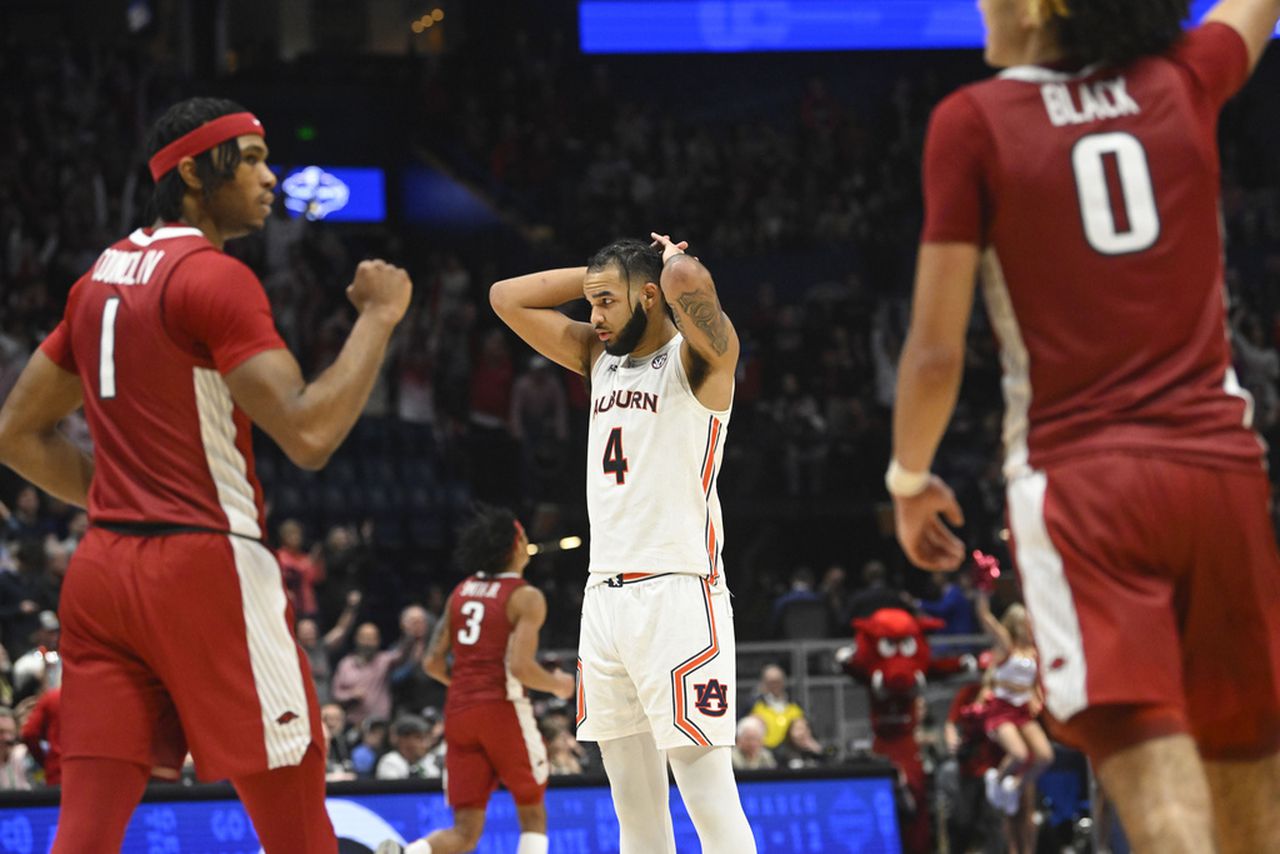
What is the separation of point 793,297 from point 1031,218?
59.3ft

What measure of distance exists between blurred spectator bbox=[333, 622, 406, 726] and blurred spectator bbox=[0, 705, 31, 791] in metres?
2.96

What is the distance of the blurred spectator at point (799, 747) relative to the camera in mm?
12609

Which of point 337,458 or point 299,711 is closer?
point 299,711

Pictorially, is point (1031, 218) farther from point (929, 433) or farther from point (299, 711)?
point (299, 711)

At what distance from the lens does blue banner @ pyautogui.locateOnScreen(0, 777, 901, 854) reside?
9.11m

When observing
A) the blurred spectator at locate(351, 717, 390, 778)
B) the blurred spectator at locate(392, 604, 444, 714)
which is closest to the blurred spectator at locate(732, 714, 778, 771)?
the blurred spectator at locate(351, 717, 390, 778)

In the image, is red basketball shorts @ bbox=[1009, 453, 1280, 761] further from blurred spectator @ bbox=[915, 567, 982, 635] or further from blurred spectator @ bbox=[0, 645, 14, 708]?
blurred spectator @ bbox=[915, 567, 982, 635]

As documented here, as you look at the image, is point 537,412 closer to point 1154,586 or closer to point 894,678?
point 894,678

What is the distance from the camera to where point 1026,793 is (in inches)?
468

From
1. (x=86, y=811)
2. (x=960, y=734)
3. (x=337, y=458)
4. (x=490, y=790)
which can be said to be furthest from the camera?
(x=337, y=458)

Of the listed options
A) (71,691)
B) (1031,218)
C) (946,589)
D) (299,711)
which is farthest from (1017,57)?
(946,589)

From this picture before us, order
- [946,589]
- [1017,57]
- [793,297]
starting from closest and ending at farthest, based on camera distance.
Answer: [1017,57]
[946,589]
[793,297]

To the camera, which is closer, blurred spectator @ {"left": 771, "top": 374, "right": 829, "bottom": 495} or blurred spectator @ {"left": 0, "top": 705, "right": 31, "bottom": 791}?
blurred spectator @ {"left": 0, "top": 705, "right": 31, "bottom": 791}

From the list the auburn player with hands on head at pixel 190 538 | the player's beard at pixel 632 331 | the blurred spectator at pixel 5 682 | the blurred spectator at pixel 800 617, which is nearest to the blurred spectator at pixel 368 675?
the blurred spectator at pixel 5 682
